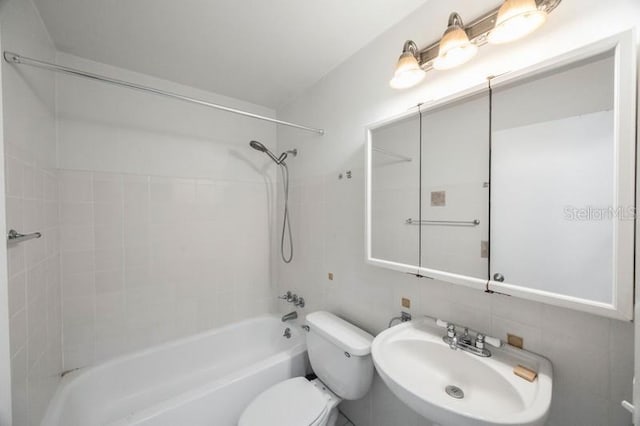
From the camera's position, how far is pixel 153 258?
5.75ft

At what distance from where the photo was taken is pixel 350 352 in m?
1.20

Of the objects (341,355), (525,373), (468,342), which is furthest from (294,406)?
(525,373)

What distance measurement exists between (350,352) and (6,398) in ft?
3.82

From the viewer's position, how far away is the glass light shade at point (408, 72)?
3.56 ft

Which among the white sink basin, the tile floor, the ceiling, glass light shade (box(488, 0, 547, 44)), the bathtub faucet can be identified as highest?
the ceiling

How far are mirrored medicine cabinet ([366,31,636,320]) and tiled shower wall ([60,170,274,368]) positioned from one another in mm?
1428

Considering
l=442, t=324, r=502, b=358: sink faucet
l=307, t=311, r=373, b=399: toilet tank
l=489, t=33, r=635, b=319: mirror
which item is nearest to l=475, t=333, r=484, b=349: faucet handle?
l=442, t=324, r=502, b=358: sink faucet

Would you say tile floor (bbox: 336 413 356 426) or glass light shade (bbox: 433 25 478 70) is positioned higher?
glass light shade (bbox: 433 25 478 70)

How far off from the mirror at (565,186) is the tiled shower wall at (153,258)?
6.08 ft

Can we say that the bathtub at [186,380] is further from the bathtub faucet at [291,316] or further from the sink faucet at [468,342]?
the sink faucet at [468,342]

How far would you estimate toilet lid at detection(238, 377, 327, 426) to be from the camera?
112 centimetres

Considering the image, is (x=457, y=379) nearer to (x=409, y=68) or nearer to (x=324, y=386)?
(x=324, y=386)

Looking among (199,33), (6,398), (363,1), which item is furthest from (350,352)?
(199,33)

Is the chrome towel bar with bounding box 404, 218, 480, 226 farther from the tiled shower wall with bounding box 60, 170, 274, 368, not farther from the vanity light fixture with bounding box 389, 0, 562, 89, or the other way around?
the tiled shower wall with bounding box 60, 170, 274, 368
